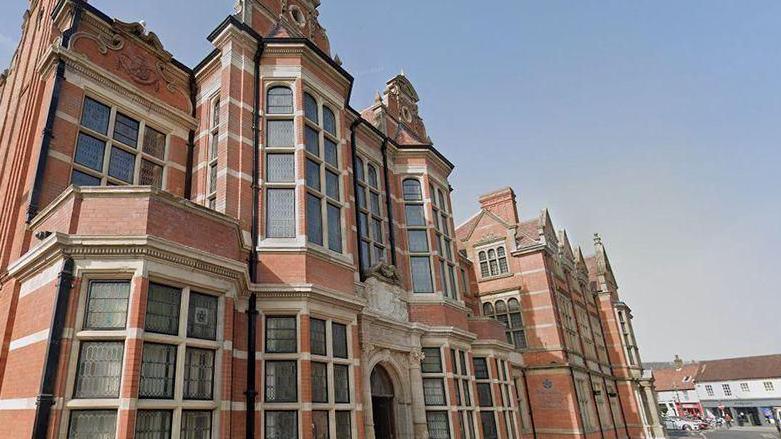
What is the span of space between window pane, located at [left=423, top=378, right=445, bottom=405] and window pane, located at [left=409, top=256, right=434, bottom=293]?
2755 millimetres

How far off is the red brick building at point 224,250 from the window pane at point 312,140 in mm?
54

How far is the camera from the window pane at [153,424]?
6.50 meters

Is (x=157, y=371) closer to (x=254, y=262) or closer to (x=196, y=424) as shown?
(x=196, y=424)

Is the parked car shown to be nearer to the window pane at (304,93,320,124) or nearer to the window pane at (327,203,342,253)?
the window pane at (327,203,342,253)

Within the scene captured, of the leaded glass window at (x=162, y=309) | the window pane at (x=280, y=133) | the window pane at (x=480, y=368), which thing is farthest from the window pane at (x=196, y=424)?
the window pane at (x=480, y=368)

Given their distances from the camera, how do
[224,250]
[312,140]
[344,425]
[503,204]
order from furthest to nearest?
[503,204]
[312,140]
[344,425]
[224,250]

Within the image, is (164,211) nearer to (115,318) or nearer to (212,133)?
(115,318)

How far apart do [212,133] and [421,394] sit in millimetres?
8866

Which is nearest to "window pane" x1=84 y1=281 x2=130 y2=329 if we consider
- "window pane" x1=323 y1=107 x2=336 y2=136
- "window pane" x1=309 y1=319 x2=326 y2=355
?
"window pane" x1=309 y1=319 x2=326 y2=355

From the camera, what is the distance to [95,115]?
9.87 m

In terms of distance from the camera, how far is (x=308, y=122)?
11562mm

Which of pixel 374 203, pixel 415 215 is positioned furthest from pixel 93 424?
pixel 415 215

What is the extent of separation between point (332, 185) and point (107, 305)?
6233 mm

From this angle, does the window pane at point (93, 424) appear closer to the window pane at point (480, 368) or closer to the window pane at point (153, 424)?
the window pane at point (153, 424)
